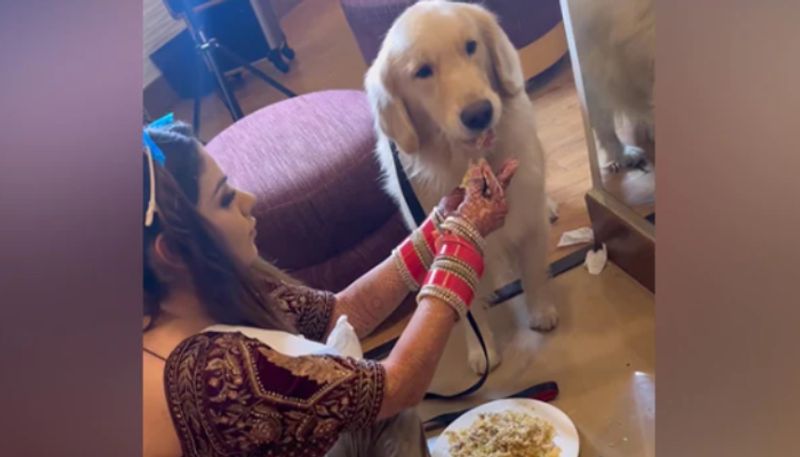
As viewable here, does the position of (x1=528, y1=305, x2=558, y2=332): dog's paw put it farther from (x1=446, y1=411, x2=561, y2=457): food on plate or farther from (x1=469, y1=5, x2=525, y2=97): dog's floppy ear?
(x1=469, y1=5, x2=525, y2=97): dog's floppy ear

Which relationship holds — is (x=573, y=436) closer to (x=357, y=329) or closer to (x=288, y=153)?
(x=357, y=329)

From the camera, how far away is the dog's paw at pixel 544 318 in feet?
3.71

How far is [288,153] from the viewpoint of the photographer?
3.41 feet

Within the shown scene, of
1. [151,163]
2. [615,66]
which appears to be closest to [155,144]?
[151,163]

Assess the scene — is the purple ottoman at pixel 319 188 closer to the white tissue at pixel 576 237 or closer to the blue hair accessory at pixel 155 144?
the blue hair accessory at pixel 155 144

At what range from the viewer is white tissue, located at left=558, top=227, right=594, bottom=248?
3.80 feet

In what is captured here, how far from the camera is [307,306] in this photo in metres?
1.00

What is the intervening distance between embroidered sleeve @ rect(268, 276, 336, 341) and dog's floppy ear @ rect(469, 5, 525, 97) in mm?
372

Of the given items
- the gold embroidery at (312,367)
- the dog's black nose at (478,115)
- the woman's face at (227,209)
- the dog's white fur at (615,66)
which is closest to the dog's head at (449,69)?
the dog's black nose at (478,115)

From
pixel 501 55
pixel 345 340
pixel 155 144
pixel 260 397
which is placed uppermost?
pixel 155 144

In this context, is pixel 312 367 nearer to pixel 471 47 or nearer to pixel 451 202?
pixel 451 202

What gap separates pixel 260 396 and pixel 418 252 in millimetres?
317
